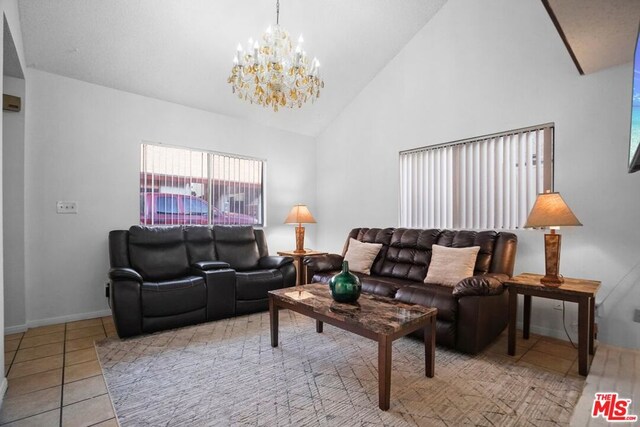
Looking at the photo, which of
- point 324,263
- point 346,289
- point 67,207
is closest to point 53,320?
point 67,207

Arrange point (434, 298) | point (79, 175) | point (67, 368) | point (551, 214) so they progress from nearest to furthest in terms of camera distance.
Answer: point (67, 368) → point (551, 214) → point (434, 298) → point (79, 175)

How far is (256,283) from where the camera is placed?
3568 mm

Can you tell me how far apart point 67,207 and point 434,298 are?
3755 millimetres

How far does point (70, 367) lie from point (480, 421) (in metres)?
2.77

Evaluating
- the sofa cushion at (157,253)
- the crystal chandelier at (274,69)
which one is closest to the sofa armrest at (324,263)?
the sofa cushion at (157,253)

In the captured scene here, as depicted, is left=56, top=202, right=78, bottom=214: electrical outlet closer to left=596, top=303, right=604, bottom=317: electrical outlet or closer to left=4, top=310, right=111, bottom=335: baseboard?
left=4, top=310, right=111, bottom=335: baseboard

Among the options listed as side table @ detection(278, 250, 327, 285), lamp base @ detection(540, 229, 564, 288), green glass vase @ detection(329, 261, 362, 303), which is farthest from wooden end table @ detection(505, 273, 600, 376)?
side table @ detection(278, 250, 327, 285)

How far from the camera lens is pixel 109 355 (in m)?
2.51

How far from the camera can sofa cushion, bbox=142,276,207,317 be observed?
2879 mm

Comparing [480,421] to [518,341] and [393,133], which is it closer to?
[518,341]

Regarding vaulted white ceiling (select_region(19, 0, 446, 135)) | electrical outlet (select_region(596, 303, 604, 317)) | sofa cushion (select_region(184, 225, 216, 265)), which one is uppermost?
vaulted white ceiling (select_region(19, 0, 446, 135))

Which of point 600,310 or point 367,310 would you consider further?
point 600,310

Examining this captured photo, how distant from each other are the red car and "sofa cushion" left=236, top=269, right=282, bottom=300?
1.19 m

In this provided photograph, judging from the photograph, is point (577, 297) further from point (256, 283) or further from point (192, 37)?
point (192, 37)
